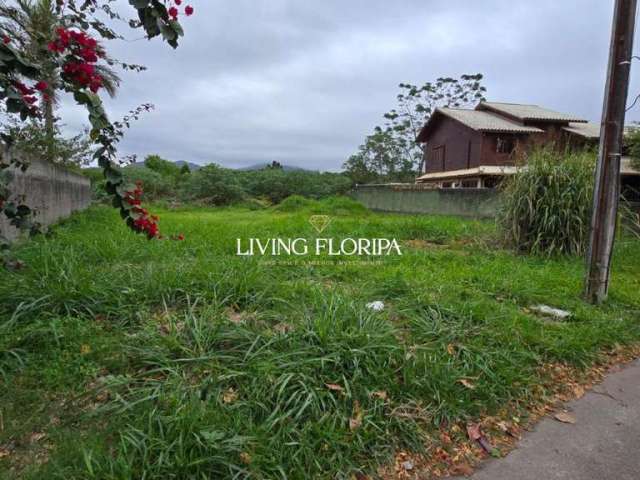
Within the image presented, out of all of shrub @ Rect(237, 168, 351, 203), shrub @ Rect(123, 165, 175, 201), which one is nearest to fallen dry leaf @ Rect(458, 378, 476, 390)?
shrub @ Rect(123, 165, 175, 201)

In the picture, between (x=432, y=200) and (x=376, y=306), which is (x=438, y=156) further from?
(x=376, y=306)

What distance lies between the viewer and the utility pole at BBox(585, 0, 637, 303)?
273 cm

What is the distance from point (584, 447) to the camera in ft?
5.30

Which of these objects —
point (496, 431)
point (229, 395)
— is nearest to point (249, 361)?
point (229, 395)

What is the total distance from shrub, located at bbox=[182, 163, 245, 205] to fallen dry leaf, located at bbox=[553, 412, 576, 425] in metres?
13.2

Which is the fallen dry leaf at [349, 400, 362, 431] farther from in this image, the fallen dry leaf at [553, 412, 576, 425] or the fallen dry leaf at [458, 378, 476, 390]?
the fallen dry leaf at [553, 412, 576, 425]

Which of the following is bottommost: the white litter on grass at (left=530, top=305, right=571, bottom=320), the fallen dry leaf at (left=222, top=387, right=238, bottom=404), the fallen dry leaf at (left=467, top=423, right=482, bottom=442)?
the fallen dry leaf at (left=467, top=423, right=482, bottom=442)

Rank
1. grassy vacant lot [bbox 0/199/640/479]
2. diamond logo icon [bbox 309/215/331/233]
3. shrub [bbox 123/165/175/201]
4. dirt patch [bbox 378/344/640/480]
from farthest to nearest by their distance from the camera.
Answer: shrub [bbox 123/165/175/201] → diamond logo icon [bbox 309/215/331/233] → dirt patch [bbox 378/344/640/480] → grassy vacant lot [bbox 0/199/640/479]

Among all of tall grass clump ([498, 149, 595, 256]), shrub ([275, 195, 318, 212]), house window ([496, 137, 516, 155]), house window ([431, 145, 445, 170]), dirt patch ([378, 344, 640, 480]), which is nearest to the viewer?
dirt patch ([378, 344, 640, 480])

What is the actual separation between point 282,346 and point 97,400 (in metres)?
0.84

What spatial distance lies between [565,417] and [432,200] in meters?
9.08

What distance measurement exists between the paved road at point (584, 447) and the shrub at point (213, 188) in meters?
13.2

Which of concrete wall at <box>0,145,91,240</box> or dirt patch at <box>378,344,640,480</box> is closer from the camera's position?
dirt patch at <box>378,344,640,480</box>

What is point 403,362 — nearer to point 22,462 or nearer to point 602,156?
point 22,462
